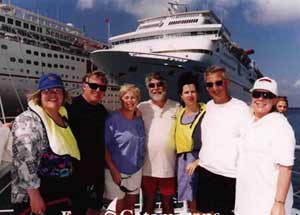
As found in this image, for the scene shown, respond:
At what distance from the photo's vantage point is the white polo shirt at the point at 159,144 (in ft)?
10.2

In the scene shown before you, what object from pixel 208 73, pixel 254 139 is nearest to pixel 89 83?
pixel 208 73

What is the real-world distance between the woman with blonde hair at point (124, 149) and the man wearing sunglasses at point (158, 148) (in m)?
0.09

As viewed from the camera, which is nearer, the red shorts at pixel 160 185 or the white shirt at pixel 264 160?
the white shirt at pixel 264 160

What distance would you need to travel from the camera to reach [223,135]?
2.71m

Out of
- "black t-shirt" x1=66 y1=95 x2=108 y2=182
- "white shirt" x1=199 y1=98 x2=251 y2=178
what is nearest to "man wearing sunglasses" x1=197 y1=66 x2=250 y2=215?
"white shirt" x1=199 y1=98 x2=251 y2=178

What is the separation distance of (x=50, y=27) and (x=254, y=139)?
3509cm

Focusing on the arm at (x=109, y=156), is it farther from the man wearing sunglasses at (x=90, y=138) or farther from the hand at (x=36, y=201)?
the hand at (x=36, y=201)

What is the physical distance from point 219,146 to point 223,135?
0.30 feet

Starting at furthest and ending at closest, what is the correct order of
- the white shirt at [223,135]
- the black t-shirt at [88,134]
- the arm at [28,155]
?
the black t-shirt at [88,134] < the white shirt at [223,135] < the arm at [28,155]

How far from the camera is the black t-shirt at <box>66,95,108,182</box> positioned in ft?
9.14

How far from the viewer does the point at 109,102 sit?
1480 inches

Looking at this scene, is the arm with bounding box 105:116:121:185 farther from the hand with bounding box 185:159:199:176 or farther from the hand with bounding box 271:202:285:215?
the hand with bounding box 271:202:285:215

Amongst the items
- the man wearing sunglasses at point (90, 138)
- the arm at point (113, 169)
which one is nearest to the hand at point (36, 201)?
the man wearing sunglasses at point (90, 138)

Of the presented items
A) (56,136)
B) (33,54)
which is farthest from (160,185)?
(33,54)
